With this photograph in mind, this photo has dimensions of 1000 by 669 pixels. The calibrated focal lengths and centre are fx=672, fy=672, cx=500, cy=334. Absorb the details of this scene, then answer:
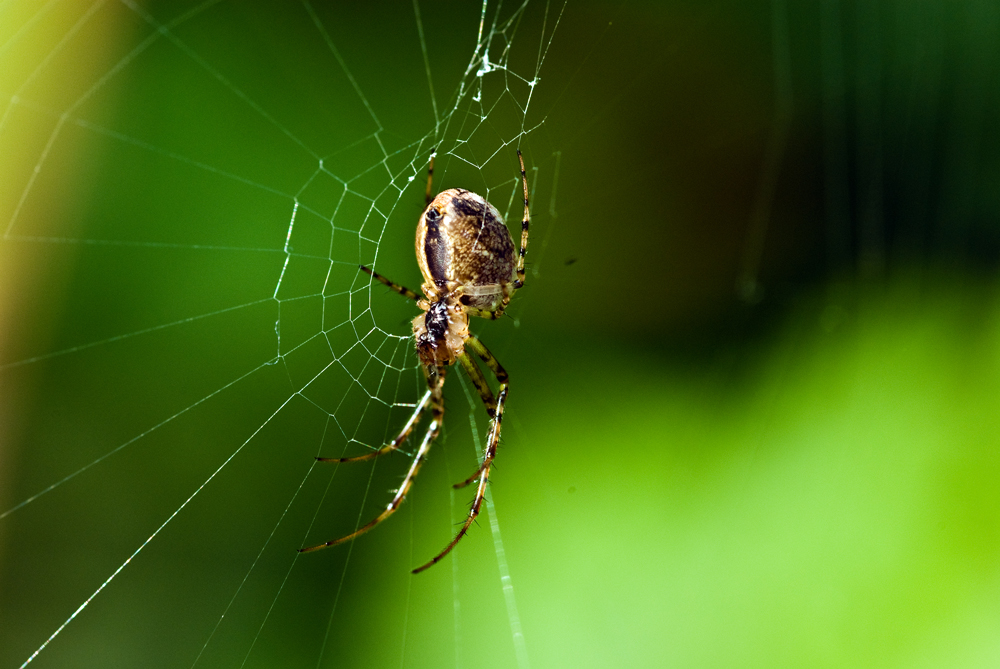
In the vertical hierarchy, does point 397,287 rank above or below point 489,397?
above

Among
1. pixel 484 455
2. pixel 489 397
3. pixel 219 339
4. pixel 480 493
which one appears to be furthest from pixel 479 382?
pixel 219 339

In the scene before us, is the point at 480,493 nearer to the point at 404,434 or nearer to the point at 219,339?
the point at 404,434

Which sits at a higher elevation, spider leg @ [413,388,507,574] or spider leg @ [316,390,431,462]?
spider leg @ [316,390,431,462]

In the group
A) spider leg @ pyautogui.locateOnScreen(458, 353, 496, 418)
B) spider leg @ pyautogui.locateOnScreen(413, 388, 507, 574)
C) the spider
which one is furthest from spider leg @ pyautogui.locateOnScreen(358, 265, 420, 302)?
spider leg @ pyautogui.locateOnScreen(413, 388, 507, 574)

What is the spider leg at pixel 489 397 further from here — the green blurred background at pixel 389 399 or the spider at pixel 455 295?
the green blurred background at pixel 389 399

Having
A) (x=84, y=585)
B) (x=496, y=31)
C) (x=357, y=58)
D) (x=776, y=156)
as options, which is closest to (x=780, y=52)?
(x=776, y=156)

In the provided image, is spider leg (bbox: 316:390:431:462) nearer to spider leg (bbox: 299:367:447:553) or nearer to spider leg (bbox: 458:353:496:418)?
spider leg (bbox: 299:367:447:553)
